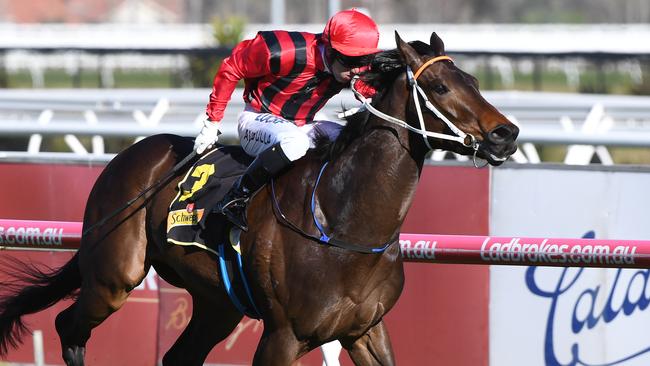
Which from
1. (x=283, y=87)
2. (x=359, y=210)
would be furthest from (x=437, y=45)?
(x=283, y=87)

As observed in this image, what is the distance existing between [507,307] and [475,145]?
1.88 metres

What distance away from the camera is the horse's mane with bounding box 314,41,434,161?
4.52 metres

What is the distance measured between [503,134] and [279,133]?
1.02 metres

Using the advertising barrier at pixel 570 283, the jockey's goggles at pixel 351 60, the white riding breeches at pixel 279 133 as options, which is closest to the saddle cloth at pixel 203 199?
the white riding breeches at pixel 279 133

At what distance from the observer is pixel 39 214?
21.9 feet

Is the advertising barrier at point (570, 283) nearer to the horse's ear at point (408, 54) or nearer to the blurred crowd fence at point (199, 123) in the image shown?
the blurred crowd fence at point (199, 123)

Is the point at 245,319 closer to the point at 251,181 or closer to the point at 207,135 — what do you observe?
the point at 207,135

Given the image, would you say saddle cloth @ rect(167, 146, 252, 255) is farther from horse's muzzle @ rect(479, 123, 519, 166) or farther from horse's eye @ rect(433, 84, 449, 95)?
horse's muzzle @ rect(479, 123, 519, 166)

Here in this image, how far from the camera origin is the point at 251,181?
15.6 ft

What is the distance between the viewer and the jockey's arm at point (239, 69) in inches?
190

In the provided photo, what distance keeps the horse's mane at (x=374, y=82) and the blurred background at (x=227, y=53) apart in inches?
77.0

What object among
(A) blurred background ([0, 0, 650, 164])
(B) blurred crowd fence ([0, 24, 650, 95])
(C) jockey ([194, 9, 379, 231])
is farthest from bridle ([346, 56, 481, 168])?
(B) blurred crowd fence ([0, 24, 650, 95])

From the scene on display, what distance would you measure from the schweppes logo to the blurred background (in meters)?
1.70

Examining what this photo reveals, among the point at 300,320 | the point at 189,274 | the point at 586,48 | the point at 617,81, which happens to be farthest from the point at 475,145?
the point at 586,48
